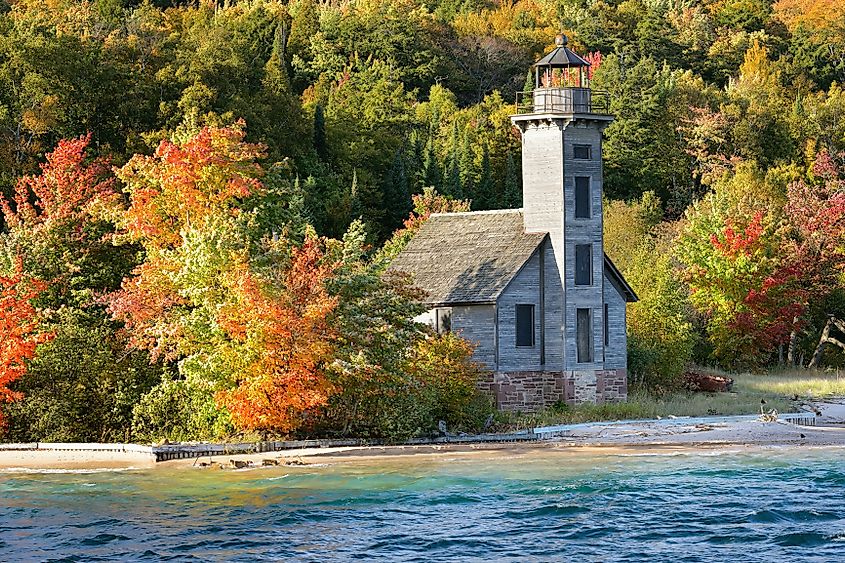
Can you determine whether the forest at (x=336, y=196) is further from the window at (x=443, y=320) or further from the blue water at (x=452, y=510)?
the blue water at (x=452, y=510)

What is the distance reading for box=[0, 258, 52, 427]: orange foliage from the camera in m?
34.1

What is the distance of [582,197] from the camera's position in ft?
136

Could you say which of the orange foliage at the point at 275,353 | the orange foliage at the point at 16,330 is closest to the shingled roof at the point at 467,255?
the orange foliage at the point at 275,353

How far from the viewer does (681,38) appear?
102 meters

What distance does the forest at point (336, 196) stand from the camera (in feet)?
111

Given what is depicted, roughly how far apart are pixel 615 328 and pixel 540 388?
3370 millimetres

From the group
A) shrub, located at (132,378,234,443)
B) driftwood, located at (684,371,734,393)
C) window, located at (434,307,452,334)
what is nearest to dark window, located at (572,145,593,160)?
window, located at (434,307,452,334)

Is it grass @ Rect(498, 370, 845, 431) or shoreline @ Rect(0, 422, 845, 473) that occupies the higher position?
grass @ Rect(498, 370, 845, 431)

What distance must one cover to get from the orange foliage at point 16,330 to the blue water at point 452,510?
13.5 ft

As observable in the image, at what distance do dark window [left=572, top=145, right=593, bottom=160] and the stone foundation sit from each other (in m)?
6.36

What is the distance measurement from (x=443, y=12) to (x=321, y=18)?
759 inches

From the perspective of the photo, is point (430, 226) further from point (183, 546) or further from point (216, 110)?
point (183, 546)

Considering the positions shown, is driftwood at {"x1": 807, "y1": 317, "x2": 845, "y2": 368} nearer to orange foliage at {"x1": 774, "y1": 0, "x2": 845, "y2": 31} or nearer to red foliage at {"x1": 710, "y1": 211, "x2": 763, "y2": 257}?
red foliage at {"x1": 710, "y1": 211, "x2": 763, "y2": 257}

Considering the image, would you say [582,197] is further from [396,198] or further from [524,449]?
[396,198]
